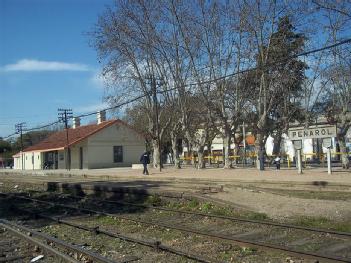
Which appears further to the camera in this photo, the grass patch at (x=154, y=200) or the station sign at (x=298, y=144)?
the station sign at (x=298, y=144)

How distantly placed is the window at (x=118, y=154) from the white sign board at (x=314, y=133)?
36864 millimetres

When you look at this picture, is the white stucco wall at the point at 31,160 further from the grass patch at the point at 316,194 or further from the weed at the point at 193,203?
the weed at the point at 193,203

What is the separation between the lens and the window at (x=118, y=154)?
62594 millimetres

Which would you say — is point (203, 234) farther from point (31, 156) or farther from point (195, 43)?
point (31, 156)

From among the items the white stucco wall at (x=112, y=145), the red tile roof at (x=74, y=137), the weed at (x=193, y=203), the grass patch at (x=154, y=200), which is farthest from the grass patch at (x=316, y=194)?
the white stucco wall at (x=112, y=145)

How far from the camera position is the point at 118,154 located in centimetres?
6303

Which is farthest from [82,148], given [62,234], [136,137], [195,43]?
[62,234]

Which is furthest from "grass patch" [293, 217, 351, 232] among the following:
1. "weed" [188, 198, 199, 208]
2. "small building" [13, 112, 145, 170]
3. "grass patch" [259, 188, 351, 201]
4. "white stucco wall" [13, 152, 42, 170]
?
"white stucco wall" [13, 152, 42, 170]

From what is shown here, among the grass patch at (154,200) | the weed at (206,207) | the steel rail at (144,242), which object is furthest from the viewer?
the grass patch at (154,200)

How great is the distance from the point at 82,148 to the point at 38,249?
2033 inches

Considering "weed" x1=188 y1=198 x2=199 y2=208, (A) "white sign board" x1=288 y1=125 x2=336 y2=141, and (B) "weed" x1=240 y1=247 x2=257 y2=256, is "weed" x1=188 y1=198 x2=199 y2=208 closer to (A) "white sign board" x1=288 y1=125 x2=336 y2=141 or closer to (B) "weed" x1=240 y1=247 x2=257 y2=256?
(B) "weed" x1=240 y1=247 x2=257 y2=256

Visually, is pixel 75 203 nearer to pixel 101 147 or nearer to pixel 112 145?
pixel 101 147

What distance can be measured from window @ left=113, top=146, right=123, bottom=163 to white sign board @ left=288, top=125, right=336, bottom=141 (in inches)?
1451

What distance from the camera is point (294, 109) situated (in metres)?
43.3
